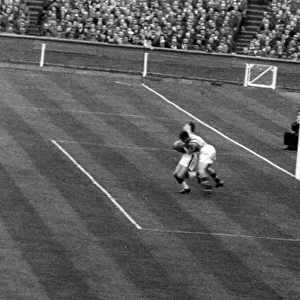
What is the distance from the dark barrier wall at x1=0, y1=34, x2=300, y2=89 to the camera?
4388 cm

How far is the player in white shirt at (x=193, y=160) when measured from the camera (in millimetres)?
28547

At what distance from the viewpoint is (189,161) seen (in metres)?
28.8

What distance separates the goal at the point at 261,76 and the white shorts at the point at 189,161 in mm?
16082

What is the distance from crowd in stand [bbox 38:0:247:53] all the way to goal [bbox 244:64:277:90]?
1.87 meters

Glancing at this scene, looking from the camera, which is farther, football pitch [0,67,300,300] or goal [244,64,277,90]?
goal [244,64,277,90]

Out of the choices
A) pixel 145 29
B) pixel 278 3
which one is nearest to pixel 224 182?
pixel 145 29

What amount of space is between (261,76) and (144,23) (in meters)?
4.93

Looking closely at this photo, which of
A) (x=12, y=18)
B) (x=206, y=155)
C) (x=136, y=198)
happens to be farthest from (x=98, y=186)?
(x=12, y=18)

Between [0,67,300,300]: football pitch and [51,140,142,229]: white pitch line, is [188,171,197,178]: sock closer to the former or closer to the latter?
[0,67,300,300]: football pitch

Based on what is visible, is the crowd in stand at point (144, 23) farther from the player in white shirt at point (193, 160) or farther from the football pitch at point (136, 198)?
the player in white shirt at point (193, 160)

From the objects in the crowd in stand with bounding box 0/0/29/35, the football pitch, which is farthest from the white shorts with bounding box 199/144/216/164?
the crowd in stand with bounding box 0/0/29/35

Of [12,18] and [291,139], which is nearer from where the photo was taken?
[291,139]

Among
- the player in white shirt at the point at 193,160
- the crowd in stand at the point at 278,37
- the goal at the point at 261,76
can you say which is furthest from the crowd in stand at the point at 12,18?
the player in white shirt at the point at 193,160

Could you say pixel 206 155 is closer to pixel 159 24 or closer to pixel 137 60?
pixel 137 60
